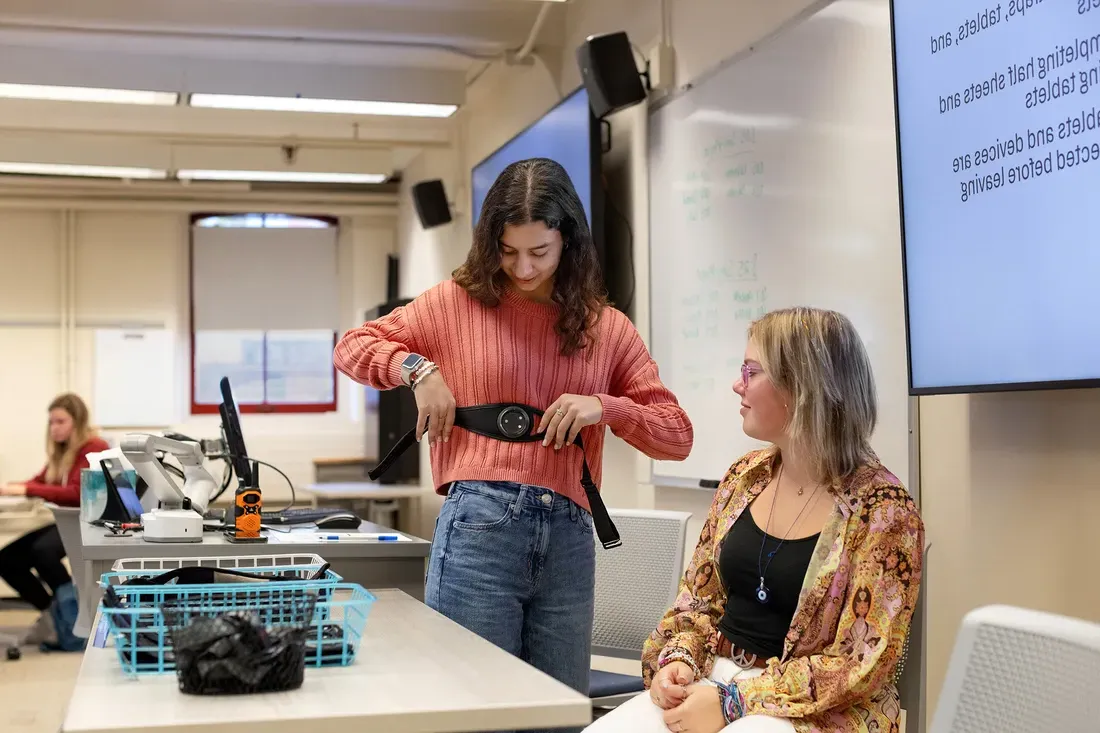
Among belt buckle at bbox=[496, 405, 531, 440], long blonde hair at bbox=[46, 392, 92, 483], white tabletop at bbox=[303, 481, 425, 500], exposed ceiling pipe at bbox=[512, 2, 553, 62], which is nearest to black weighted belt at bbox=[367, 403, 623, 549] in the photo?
belt buckle at bbox=[496, 405, 531, 440]

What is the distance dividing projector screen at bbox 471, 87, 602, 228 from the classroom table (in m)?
1.62

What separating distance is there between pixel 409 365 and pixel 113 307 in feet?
24.9

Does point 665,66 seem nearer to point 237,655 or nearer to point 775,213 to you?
point 775,213

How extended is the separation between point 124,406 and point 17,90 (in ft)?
12.4

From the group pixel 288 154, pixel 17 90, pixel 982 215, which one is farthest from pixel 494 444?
pixel 288 154

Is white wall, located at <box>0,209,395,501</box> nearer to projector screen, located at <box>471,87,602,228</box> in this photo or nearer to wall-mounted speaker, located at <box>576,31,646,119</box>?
projector screen, located at <box>471,87,602,228</box>

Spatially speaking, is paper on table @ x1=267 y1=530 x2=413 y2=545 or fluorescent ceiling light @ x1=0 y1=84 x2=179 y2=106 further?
fluorescent ceiling light @ x1=0 y1=84 x2=179 y2=106

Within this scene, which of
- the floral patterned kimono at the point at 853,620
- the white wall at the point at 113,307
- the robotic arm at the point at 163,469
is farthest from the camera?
the white wall at the point at 113,307

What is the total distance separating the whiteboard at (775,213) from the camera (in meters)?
2.78

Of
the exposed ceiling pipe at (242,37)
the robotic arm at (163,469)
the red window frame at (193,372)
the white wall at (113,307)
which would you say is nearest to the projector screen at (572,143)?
the exposed ceiling pipe at (242,37)

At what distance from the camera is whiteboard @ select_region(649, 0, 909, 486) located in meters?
2.78

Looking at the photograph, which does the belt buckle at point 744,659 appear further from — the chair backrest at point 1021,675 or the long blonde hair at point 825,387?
the chair backrest at point 1021,675

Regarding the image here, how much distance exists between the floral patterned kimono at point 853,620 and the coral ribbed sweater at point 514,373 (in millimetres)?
358

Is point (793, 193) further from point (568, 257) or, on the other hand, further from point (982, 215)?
point (568, 257)
